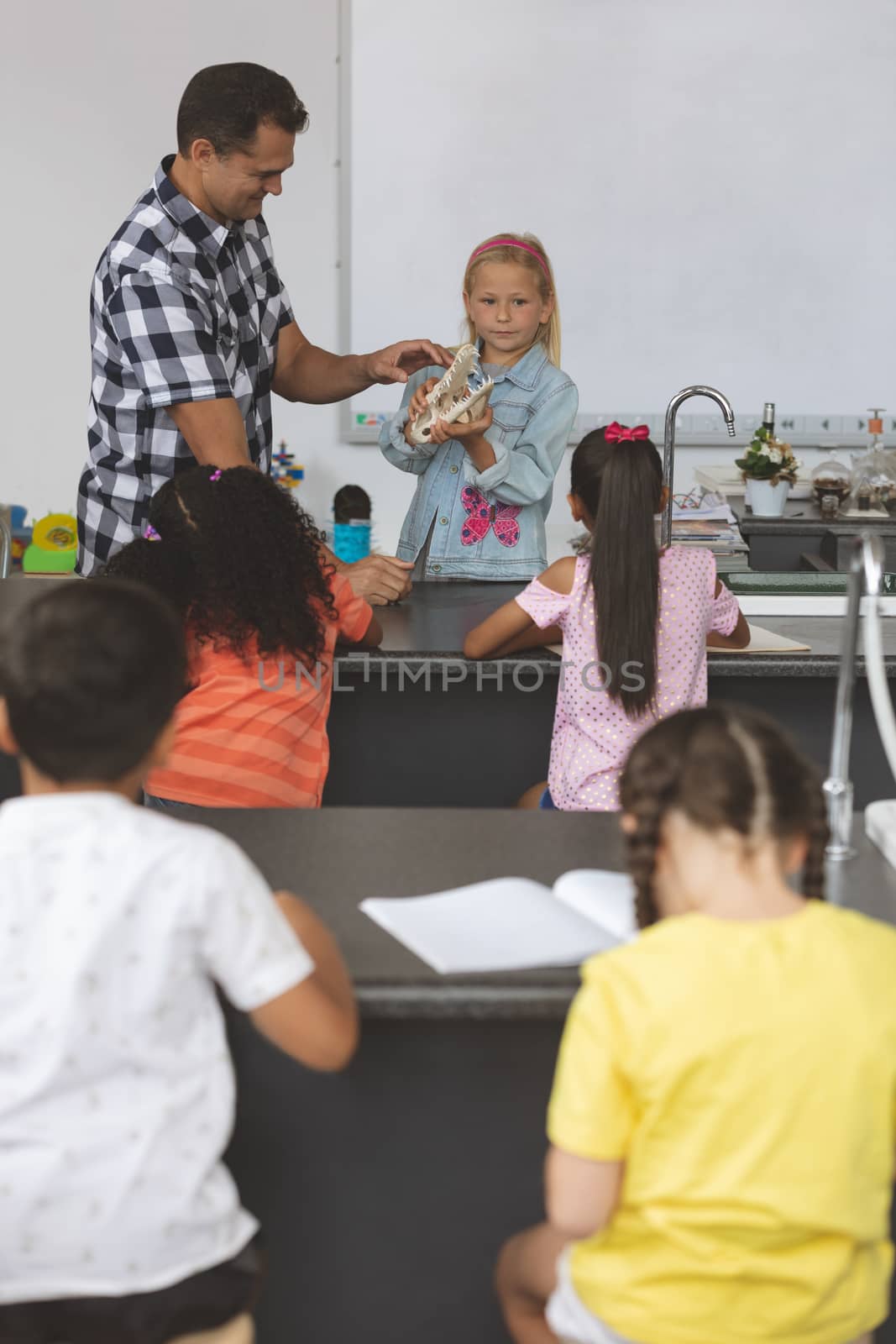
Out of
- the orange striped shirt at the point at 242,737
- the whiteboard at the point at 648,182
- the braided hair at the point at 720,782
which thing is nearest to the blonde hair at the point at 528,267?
the orange striped shirt at the point at 242,737

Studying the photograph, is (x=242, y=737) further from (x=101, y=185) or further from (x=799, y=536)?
(x=101, y=185)

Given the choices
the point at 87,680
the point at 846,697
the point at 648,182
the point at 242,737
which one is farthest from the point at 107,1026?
the point at 648,182

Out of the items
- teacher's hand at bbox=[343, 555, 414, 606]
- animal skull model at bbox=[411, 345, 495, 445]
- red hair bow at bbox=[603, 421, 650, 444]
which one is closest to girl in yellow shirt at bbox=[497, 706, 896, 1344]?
red hair bow at bbox=[603, 421, 650, 444]

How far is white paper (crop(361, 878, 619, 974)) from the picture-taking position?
3.73 ft

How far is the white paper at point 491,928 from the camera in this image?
114 centimetres

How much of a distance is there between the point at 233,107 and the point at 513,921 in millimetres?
1647

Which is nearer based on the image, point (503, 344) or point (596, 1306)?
point (596, 1306)

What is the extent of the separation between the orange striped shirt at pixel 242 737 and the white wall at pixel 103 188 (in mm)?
3423

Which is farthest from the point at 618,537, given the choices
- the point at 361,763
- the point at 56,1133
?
the point at 56,1133

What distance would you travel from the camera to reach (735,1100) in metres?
0.92

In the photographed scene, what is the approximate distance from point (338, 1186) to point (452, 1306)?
166mm

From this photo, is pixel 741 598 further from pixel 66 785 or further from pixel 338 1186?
pixel 66 785

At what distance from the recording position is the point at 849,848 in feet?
4.50

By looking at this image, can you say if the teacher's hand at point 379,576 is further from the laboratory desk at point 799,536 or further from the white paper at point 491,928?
the laboratory desk at point 799,536
